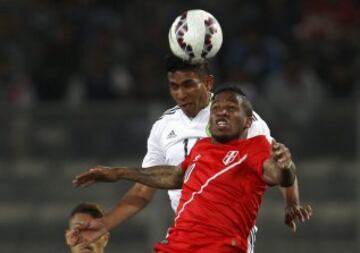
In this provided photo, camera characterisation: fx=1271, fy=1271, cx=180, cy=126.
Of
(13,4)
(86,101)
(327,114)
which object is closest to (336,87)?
(327,114)

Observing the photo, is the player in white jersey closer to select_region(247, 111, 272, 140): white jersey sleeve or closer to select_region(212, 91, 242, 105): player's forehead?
select_region(247, 111, 272, 140): white jersey sleeve

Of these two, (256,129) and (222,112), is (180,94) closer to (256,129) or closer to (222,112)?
(256,129)

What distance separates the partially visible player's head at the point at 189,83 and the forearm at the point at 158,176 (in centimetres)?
59

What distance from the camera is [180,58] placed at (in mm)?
8102

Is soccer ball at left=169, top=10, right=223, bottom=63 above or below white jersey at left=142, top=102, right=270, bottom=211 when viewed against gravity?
above

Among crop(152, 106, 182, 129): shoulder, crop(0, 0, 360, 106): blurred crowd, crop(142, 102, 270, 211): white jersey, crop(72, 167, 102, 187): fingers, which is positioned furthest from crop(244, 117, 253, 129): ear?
crop(0, 0, 360, 106): blurred crowd

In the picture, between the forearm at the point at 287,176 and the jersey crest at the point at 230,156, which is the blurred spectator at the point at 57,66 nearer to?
the jersey crest at the point at 230,156

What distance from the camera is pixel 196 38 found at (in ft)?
26.6

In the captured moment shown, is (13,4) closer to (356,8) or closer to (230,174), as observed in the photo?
(356,8)

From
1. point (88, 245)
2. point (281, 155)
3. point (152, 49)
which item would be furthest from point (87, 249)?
→ point (152, 49)

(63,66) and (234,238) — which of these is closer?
(234,238)

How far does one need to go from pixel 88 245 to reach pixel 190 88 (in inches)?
46.6

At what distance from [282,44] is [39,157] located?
10.2ft

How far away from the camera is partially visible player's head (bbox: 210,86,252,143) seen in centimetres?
709
